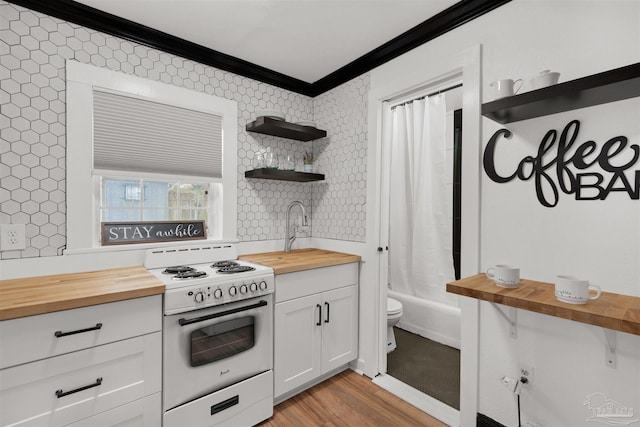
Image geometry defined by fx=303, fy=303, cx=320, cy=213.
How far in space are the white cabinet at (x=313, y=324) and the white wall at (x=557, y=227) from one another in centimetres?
102

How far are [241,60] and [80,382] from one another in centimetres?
238

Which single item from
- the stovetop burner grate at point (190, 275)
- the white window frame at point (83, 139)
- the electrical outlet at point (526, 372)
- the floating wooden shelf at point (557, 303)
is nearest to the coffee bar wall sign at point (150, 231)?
the white window frame at point (83, 139)

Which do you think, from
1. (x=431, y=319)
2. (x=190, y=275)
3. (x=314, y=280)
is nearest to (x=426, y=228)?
(x=431, y=319)

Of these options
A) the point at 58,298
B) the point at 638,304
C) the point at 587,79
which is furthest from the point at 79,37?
the point at 638,304

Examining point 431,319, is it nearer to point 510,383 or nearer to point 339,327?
point 339,327

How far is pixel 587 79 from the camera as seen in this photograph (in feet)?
4.01

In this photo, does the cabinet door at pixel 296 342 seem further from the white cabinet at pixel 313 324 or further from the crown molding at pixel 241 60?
the crown molding at pixel 241 60

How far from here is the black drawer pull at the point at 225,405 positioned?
1739 millimetres

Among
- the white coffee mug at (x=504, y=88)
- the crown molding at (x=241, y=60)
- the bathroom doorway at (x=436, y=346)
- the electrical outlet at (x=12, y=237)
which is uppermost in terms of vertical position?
the crown molding at (x=241, y=60)

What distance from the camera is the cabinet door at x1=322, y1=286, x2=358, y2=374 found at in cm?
234

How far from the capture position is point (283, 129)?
256cm

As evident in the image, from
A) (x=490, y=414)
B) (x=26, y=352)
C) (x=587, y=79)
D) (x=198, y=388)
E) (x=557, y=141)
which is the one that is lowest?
(x=490, y=414)

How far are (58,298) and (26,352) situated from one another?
0.74ft

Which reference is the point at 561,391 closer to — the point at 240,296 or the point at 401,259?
the point at 240,296
